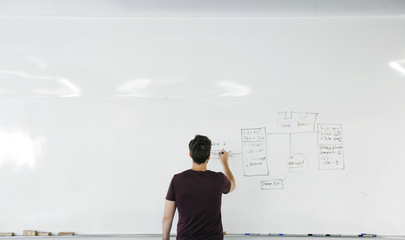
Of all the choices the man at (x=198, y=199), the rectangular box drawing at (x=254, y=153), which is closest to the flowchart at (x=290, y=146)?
the rectangular box drawing at (x=254, y=153)

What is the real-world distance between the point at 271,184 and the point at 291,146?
1.10ft

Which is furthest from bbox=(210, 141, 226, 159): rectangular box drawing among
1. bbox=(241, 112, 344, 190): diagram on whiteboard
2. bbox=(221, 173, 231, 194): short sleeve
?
bbox=(221, 173, 231, 194): short sleeve

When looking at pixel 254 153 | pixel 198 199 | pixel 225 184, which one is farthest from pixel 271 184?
pixel 198 199

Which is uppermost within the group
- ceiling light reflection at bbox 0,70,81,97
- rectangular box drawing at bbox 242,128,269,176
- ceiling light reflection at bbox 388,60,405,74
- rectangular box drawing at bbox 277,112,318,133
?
ceiling light reflection at bbox 388,60,405,74

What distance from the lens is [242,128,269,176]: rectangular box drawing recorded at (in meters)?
2.01

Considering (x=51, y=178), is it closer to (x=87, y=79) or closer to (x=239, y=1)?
(x=87, y=79)

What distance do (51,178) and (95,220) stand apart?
18.6 inches

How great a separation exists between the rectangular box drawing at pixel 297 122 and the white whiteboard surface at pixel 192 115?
0.02m

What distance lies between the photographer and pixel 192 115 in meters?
2.04

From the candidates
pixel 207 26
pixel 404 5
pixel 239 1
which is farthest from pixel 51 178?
pixel 404 5

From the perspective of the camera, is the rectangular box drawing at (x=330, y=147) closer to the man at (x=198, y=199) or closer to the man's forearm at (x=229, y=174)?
the man's forearm at (x=229, y=174)

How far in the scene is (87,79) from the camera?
2.08 m

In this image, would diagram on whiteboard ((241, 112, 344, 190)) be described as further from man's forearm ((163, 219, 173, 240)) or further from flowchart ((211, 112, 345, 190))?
man's forearm ((163, 219, 173, 240))

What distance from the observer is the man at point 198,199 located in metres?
1.57
